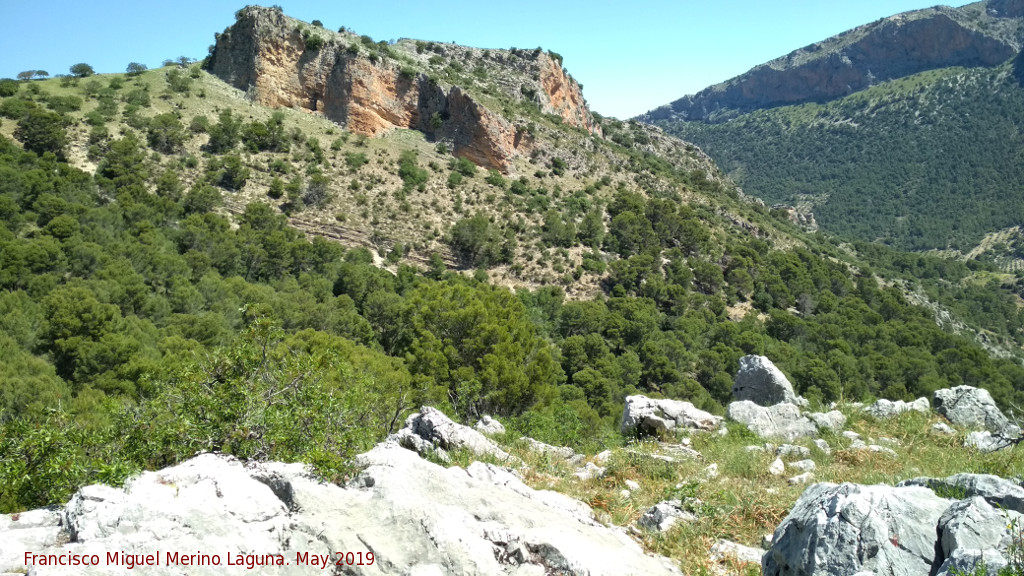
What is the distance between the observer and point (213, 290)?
25.9 meters

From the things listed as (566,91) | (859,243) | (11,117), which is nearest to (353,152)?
(11,117)

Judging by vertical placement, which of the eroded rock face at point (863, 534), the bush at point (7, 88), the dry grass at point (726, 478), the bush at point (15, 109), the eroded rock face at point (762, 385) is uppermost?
the bush at point (7, 88)

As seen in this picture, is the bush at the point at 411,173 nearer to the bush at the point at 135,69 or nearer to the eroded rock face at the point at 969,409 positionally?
the bush at the point at 135,69

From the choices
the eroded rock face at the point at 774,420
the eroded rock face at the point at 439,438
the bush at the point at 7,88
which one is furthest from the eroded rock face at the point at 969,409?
the bush at the point at 7,88

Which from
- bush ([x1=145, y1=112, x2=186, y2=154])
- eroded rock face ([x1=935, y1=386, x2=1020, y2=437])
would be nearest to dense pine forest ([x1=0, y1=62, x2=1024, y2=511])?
bush ([x1=145, y1=112, x2=186, y2=154])

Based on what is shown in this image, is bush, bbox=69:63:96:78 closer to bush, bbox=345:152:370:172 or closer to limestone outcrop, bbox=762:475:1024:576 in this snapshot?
bush, bbox=345:152:370:172

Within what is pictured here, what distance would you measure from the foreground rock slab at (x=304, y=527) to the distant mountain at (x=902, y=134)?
Answer: 401ft

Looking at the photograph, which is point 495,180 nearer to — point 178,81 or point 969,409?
point 178,81

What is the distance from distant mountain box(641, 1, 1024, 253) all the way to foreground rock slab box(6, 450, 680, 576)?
122 m

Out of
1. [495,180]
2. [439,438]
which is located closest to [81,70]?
[495,180]

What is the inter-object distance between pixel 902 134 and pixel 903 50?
54.2 meters

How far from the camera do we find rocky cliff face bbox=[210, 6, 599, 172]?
48.9m

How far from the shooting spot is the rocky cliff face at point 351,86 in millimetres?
48906

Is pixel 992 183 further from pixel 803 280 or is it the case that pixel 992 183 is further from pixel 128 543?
pixel 128 543
